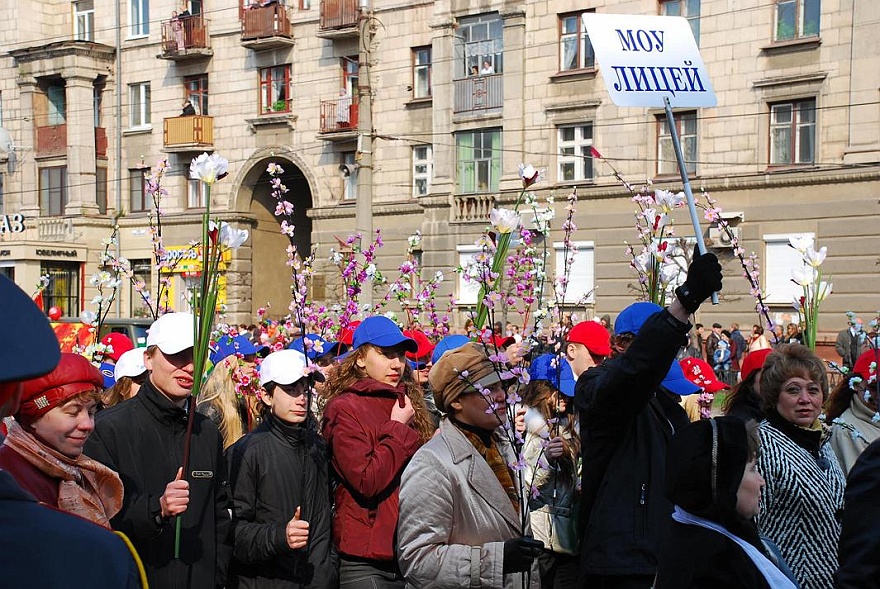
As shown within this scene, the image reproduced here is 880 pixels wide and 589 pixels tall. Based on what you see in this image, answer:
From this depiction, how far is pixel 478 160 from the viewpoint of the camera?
100ft

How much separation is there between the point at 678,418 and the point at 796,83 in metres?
22.1

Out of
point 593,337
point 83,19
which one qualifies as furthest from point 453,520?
point 83,19

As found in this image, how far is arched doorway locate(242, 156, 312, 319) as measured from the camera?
36656mm

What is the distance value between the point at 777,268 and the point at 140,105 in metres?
23.6

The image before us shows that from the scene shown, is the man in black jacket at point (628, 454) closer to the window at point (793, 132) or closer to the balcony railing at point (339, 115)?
the window at point (793, 132)

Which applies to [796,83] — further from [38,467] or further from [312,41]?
[38,467]

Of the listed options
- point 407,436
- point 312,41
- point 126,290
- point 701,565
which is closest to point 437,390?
point 407,436

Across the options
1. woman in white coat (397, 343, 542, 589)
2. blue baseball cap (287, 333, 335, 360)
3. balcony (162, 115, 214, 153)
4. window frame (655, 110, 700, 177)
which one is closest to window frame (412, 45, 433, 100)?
window frame (655, 110, 700, 177)

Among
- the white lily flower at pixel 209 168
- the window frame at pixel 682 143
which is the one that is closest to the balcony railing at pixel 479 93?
the window frame at pixel 682 143

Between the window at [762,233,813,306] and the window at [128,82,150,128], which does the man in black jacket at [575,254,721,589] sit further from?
the window at [128,82,150,128]

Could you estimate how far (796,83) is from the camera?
2520 cm

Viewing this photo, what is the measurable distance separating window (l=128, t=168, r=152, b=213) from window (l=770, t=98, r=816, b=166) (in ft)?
74.2

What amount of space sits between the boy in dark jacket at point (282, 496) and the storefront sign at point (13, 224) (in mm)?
38021

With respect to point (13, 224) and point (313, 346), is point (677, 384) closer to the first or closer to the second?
point (313, 346)
